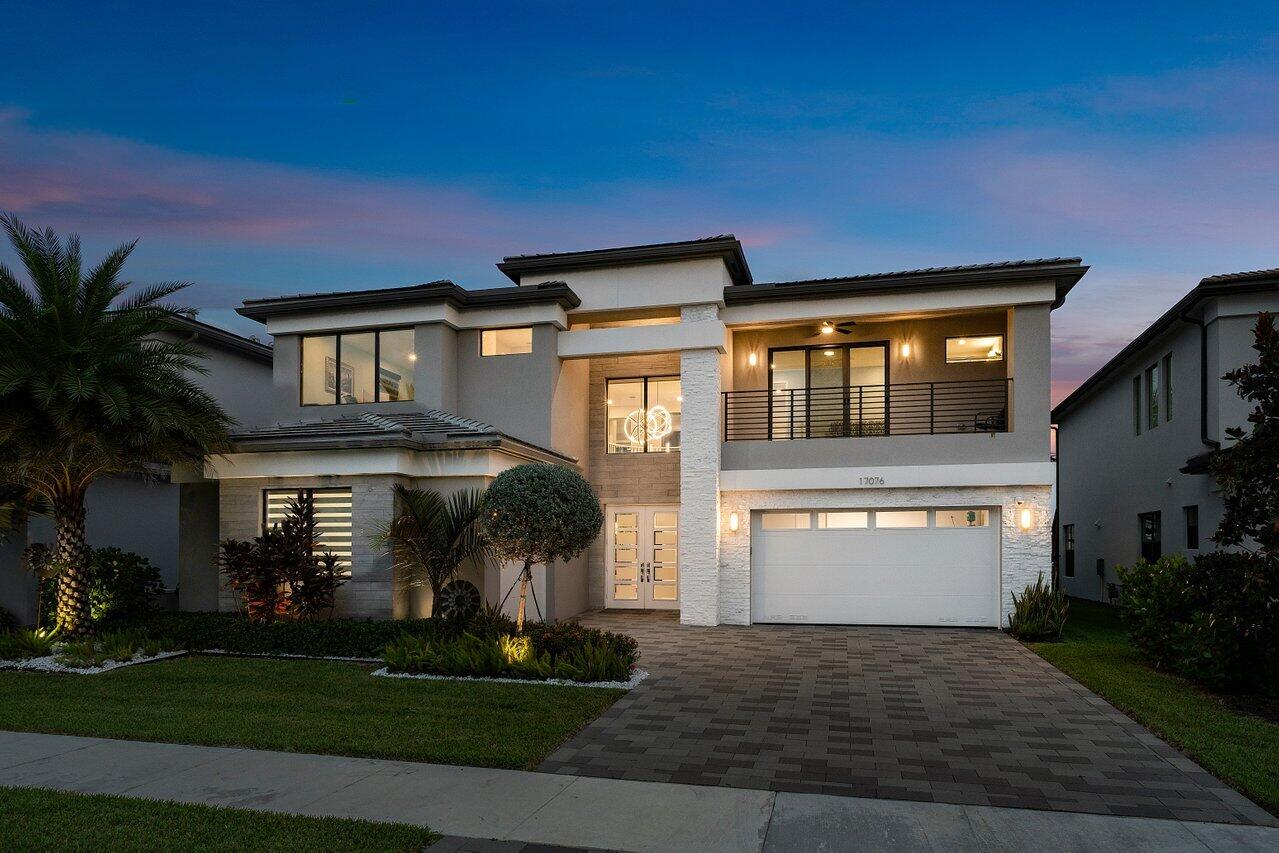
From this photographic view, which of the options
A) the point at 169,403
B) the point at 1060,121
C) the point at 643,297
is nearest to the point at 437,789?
the point at 169,403

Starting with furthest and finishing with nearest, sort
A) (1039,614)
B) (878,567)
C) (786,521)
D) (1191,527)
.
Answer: (786,521)
(1191,527)
(878,567)
(1039,614)

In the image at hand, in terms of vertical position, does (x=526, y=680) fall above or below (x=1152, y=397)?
below

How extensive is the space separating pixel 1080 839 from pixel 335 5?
48.3 ft

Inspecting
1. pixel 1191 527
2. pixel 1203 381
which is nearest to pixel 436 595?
pixel 1203 381

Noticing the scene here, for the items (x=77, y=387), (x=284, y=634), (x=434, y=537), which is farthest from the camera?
(x=434, y=537)

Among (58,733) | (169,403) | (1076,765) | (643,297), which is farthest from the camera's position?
(643,297)

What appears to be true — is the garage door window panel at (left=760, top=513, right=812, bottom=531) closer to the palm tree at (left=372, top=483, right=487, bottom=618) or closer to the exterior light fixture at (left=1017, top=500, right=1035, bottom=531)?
the exterior light fixture at (left=1017, top=500, right=1035, bottom=531)

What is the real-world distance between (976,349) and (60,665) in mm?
16277

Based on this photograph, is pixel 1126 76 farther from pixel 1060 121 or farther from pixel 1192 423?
pixel 1192 423

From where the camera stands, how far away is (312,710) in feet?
28.7

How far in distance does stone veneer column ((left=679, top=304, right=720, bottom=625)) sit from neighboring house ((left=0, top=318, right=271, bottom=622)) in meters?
8.32

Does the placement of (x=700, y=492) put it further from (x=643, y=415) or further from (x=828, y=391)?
(x=828, y=391)

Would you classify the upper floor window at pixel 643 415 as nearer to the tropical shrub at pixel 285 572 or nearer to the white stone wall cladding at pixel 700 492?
the white stone wall cladding at pixel 700 492

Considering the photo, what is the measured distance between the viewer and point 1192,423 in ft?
50.4
